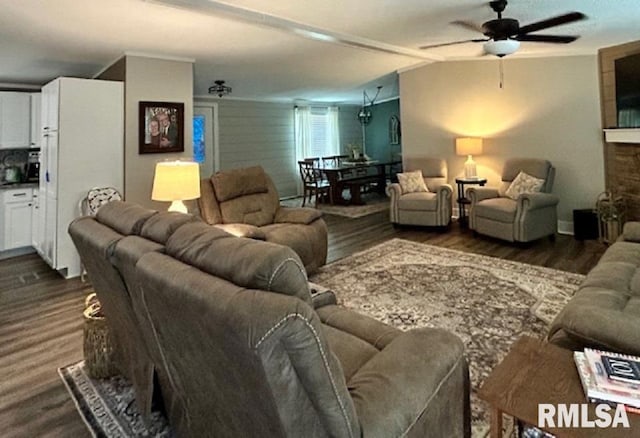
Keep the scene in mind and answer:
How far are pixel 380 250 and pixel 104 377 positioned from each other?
3341 millimetres

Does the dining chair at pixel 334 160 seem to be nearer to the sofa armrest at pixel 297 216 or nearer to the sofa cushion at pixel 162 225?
the sofa armrest at pixel 297 216

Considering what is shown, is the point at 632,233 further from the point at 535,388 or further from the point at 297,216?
the point at 297,216

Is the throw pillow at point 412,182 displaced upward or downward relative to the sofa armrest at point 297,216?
upward

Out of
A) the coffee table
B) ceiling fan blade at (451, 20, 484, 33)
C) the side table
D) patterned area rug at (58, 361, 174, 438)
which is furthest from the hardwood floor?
ceiling fan blade at (451, 20, 484, 33)

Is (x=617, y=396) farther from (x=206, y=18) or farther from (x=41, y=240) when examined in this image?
(x=41, y=240)

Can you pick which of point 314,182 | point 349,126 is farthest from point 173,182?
point 349,126

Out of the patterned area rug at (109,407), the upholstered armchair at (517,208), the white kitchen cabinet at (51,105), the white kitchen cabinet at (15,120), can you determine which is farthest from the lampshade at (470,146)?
the white kitchen cabinet at (15,120)

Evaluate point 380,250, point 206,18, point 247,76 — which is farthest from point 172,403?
point 247,76

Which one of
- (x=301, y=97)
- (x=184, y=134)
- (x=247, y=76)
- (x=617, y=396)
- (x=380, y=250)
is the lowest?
(x=617, y=396)

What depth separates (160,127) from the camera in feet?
15.7

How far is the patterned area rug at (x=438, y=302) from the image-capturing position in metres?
2.09

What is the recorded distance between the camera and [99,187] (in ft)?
14.2

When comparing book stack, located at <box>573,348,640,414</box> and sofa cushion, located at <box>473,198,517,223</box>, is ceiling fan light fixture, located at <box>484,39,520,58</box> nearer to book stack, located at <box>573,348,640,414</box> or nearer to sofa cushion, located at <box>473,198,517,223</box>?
sofa cushion, located at <box>473,198,517,223</box>

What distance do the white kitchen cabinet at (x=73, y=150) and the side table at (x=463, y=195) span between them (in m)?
4.60
